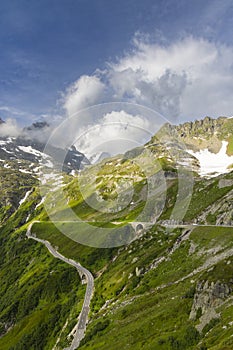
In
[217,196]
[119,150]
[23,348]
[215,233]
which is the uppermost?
[119,150]

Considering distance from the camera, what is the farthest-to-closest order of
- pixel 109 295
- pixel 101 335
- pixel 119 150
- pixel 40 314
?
pixel 40 314
pixel 109 295
pixel 101 335
pixel 119 150

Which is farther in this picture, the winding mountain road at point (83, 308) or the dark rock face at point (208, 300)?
the winding mountain road at point (83, 308)

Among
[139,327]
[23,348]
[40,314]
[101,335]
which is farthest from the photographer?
[40,314]

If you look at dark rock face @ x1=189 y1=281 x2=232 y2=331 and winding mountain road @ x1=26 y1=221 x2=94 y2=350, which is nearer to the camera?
dark rock face @ x1=189 y1=281 x2=232 y2=331

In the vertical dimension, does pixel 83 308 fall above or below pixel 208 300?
below

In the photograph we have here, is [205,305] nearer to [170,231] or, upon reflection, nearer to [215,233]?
[215,233]

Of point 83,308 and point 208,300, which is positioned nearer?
point 208,300

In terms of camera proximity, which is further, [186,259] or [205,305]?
[186,259]

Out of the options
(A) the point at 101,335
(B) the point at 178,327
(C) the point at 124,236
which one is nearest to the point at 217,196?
(C) the point at 124,236

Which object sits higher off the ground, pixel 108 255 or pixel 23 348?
pixel 108 255

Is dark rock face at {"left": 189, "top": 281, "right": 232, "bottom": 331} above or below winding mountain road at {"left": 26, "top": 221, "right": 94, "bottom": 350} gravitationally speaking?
above

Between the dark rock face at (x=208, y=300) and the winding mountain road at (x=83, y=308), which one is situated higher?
the dark rock face at (x=208, y=300)
